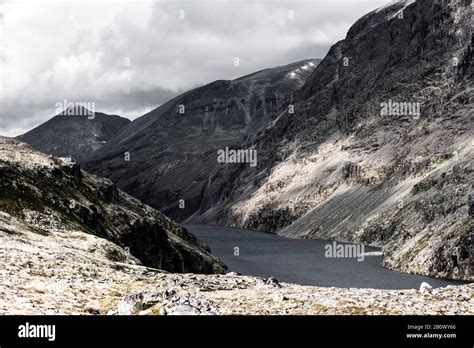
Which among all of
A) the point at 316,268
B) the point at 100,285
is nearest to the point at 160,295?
the point at 100,285

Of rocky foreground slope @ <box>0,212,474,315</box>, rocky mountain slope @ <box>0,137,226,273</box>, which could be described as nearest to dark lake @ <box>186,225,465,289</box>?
rocky mountain slope @ <box>0,137,226,273</box>

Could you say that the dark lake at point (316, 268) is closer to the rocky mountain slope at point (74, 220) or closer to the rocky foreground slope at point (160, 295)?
the rocky mountain slope at point (74, 220)

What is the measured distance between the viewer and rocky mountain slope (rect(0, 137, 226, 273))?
57.9 m

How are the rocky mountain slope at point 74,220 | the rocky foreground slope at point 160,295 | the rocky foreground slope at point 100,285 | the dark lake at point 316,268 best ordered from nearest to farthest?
1. the rocky foreground slope at point 160,295
2. the rocky foreground slope at point 100,285
3. the rocky mountain slope at point 74,220
4. the dark lake at point 316,268

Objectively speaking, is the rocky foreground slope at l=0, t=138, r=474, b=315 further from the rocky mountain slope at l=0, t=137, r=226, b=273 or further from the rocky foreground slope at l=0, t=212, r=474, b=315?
the rocky mountain slope at l=0, t=137, r=226, b=273

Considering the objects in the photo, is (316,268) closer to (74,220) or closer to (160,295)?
(74,220)

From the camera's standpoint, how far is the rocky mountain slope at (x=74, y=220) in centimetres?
5793

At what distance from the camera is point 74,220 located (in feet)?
259

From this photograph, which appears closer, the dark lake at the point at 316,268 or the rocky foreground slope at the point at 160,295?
the rocky foreground slope at the point at 160,295

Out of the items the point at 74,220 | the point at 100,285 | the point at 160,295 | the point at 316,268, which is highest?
the point at 74,220

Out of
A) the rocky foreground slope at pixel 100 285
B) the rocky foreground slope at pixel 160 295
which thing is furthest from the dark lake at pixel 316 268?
the rocky foreground slope at pixel 160 295
